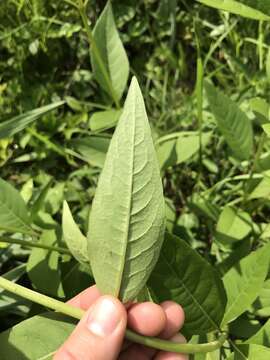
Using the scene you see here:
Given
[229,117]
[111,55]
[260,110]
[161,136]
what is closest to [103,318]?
[260,110]

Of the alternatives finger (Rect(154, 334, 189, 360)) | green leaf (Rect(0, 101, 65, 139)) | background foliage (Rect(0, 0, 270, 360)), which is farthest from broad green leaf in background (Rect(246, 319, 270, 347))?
green leaf (Rect(0, 101, 65, 139))

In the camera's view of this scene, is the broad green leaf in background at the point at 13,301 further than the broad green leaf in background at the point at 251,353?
Yes

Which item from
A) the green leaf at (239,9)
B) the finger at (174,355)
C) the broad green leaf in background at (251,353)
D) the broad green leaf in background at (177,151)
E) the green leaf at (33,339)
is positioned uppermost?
the green leaf at (239,9)

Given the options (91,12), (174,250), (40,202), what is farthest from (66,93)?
(174,250)

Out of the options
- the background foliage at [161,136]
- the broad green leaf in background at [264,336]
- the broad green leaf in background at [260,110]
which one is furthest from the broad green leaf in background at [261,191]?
the broad green leaf in background at [264,336]

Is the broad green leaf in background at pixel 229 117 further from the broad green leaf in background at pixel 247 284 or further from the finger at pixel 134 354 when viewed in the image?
the finger at pixel 134 354

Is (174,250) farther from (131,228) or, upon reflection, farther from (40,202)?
(40,202)
